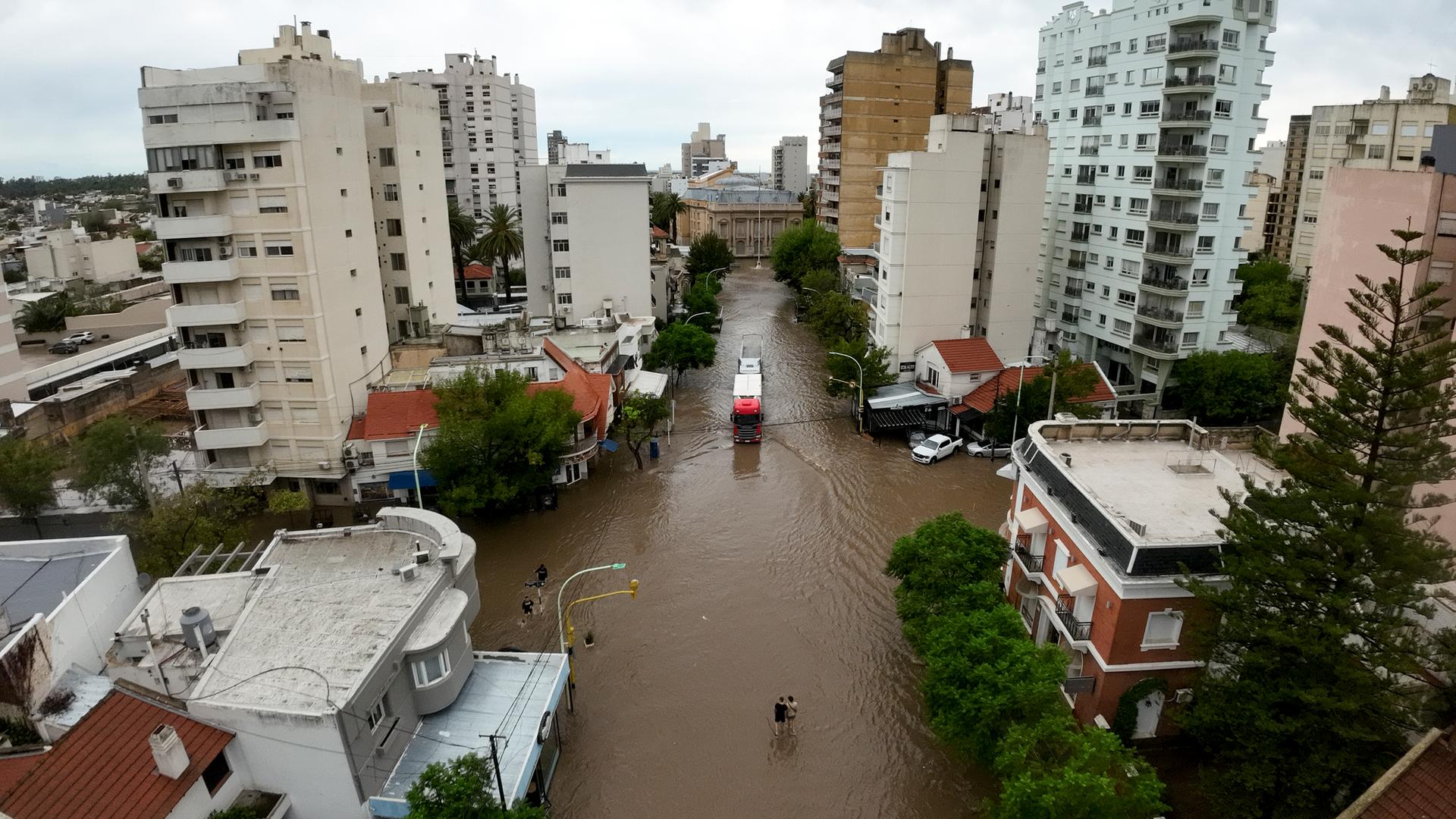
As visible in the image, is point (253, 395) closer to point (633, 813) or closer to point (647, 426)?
point (647, 426)

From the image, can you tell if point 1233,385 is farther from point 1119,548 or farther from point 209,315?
point 209,315

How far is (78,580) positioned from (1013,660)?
65.6 feet

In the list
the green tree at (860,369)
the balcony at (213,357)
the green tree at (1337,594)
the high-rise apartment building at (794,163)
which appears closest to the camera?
the green tree at (1337,594)

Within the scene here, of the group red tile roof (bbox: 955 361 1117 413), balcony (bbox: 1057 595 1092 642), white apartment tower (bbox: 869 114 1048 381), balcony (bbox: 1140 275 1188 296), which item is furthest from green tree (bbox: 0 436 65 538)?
balcony (bbox: 1140 275 1188 296)

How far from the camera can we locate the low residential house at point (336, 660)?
14609 millimetres

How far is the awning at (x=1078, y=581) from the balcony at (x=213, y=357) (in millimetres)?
28938

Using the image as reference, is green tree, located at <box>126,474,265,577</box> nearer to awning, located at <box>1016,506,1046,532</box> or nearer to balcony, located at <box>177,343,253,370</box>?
balcony, located at <box>177,343,253,370</box>

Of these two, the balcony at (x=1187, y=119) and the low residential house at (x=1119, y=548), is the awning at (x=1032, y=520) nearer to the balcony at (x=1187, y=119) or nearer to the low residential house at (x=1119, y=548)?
the low residential house at (x=1119, y=548)

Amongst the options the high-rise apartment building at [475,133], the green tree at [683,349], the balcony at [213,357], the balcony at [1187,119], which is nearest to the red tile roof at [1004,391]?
the balcony at [1187,119]

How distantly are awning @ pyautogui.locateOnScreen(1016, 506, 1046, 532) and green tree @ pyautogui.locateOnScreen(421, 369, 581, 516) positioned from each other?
674 inches

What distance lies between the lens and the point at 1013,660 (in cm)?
1633

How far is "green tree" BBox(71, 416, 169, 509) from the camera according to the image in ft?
89.0

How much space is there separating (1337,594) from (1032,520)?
7.15 m

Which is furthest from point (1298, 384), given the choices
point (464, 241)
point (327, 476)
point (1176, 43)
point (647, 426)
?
point (464, 241)
